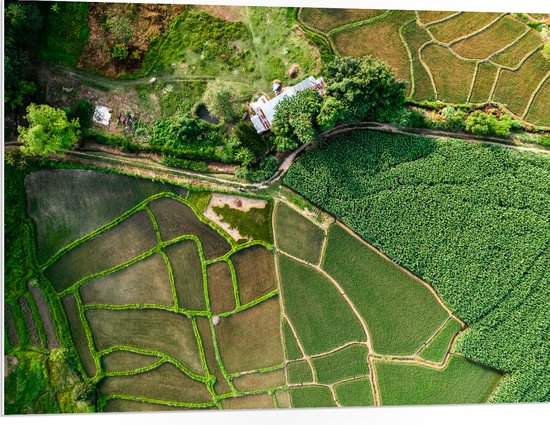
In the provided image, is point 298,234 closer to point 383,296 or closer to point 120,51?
point 383,296

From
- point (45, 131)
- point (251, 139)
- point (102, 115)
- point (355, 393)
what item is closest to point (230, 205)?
point (251, 139)

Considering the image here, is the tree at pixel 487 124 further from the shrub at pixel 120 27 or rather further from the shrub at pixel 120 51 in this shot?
A: the shrub at pixel 120 27

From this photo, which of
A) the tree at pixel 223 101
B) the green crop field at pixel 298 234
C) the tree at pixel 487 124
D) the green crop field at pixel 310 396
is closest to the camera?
the tree at pixel 223 101

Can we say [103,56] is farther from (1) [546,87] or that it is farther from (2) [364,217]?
(1) [546,87]

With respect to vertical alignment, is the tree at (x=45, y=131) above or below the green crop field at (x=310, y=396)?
above

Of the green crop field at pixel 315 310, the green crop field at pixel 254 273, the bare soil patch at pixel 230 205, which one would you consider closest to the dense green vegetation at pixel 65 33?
the bare soil patch at pixel 230 205

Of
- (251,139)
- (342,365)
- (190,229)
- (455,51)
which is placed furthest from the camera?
(190,229)
